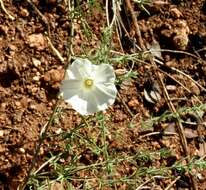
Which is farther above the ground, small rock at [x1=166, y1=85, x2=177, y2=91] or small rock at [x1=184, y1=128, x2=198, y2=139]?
small rock at [x1=166, y1=85, x2=177, y2=91]

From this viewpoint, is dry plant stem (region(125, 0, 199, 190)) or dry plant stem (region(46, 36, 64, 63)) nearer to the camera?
dry plant stem (region(46, 36, 64, 63))

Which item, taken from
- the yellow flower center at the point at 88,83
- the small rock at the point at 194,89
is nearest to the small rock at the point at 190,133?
the small rock at the point at 194,89

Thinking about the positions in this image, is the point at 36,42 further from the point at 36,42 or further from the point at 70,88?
the point at 70,88

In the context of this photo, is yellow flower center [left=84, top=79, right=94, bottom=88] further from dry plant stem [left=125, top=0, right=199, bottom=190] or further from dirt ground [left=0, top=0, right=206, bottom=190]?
dry plant stem [left=125, top=0, right=199, bottom=190]

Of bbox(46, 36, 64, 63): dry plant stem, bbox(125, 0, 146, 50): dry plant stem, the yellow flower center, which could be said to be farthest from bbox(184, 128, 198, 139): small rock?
the yellow flower center

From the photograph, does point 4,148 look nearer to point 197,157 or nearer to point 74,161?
point 74,161

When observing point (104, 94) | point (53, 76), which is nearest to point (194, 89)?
point (53, 76)

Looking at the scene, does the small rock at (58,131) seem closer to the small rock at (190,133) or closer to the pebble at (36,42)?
the pebble at (36,42)

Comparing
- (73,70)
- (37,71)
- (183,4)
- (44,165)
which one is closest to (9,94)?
(37,71)
